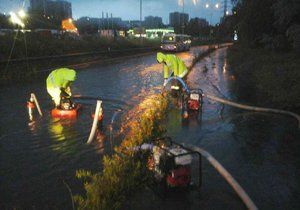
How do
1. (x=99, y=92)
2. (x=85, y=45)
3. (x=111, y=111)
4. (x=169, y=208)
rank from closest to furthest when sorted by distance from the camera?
(x=169, y=208), (x=111, y=111), (x=99, y=92), (x=85, y=45)

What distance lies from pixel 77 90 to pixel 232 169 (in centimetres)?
1202

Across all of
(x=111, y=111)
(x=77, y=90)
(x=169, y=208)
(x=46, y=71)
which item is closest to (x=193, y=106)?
(x=111, y=111)

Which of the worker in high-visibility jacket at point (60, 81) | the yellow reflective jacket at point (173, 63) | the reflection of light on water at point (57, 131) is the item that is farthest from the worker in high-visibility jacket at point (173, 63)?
the reflection of light on water at point (57, 131)

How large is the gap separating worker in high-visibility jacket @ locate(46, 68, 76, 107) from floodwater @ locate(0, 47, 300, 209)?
0.92 metres

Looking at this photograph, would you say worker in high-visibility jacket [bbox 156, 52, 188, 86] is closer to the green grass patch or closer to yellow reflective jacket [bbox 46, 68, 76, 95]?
yellow reflective jacket [bbox 46, 68, 76, 95]

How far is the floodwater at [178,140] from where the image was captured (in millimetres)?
5971

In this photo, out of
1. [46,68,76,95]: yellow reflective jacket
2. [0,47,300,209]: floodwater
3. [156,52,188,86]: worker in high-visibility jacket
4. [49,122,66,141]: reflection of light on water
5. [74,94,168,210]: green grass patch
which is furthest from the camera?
[156,52,188,86]: worker in high-visibility jacket

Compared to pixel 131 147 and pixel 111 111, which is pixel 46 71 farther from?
pixel 131 147

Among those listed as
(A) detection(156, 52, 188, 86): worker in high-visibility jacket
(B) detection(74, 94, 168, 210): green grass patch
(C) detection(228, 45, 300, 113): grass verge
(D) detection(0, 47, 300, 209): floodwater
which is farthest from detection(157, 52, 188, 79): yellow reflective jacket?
(B) detection(74, 94, 168, 210): green grass patch

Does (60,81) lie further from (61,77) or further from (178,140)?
(178,140)

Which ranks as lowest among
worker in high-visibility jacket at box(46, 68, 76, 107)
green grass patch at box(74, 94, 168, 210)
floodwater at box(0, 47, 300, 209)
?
A: floodwater at box(0, 47, 300, 209)

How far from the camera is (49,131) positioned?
10.1 meters

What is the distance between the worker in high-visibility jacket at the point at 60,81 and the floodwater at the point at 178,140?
0.92 metres

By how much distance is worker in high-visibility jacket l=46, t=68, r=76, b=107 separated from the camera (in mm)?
10438
